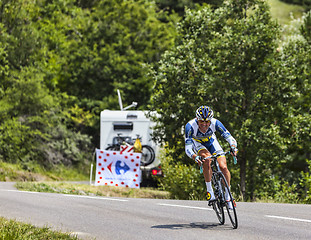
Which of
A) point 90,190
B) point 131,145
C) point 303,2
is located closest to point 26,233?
point 90,190

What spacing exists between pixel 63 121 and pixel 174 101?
16.1 m

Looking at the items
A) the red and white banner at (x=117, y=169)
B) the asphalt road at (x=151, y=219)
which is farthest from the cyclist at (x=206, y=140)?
the red and white banner at (x=117, y=169)

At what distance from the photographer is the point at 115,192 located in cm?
2025

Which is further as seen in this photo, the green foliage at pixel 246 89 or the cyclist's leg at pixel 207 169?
the green foliage at pixel 246 89

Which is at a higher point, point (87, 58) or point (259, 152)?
point (87, 58)

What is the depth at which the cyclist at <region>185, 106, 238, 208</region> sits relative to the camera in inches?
346

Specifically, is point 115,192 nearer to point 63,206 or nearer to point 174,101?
point 174,101

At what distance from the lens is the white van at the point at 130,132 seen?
2409cm

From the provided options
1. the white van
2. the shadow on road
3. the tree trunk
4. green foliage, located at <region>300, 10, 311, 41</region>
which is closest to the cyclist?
the shadow on road

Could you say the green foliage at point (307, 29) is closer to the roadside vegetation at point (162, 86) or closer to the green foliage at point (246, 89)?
the roadside vegetation at point (162, 86)

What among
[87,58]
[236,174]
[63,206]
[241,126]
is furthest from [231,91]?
Result: [87,58]

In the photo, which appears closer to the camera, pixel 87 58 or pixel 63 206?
pixel 63 206

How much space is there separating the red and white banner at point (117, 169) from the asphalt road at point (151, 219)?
707 centimetres

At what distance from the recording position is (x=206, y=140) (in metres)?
9.17
